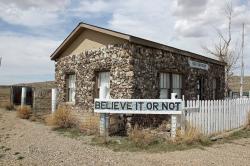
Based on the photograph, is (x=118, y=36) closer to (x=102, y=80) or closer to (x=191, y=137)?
(x=102, y=80)

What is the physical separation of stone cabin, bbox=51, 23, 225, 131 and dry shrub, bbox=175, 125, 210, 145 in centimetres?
312

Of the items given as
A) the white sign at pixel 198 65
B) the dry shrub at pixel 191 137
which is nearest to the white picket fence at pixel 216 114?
the dry shrub at pixel 191 137

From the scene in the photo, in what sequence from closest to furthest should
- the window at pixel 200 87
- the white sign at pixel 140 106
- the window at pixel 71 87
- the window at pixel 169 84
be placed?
the white sign at pixel 140 106
the window at pixel 169 84
the window at pixel 71 87
the window at pixel 200 87

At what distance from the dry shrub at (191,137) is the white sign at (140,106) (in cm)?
67

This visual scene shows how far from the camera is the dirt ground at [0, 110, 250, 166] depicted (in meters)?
8.28

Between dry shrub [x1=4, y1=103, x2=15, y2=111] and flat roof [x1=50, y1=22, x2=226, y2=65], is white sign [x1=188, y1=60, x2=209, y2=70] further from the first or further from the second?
dry shrub [x1=4, y1=103, x2=15, y2=111]

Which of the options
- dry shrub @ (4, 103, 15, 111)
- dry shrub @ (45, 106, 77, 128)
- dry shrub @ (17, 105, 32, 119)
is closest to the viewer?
dry shrub @ (45, 106, 77, 128)

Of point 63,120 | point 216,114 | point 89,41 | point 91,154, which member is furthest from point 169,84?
point 91,154

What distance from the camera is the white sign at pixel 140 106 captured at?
10711mm

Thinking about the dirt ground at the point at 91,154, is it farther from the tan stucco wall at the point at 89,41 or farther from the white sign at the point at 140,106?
the tan stucco wall at the point at 89,41

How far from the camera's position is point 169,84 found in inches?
603

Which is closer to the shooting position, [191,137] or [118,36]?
[191,137]

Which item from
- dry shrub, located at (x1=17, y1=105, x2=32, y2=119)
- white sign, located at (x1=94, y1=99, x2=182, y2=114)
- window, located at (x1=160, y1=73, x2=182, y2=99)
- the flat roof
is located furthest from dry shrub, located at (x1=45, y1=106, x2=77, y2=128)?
window, located at (x1=160, y1=73, x2=182, y2=99)

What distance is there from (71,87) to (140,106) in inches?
265
